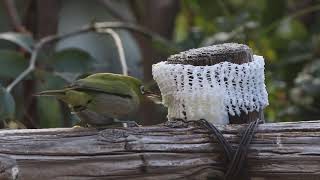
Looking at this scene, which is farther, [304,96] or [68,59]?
[304,96]

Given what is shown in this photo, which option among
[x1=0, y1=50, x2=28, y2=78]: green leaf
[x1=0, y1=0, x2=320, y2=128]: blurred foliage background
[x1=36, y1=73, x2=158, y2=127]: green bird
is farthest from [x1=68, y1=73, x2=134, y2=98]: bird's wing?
[x1=0, y1=0, x2=320, y2=128]: blurred foliage background

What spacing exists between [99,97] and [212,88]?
161 mm

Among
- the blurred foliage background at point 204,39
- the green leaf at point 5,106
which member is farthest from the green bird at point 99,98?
the blurred foliage background at point 204,39

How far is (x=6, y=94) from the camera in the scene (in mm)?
1488

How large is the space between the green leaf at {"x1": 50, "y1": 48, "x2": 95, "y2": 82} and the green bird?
1.00m

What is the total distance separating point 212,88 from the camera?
961mm

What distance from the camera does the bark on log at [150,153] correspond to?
85 centimetres

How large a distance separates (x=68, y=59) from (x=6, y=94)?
540 millimetres

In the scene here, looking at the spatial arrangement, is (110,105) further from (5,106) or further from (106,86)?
(5,106)

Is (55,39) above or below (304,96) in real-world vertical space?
above

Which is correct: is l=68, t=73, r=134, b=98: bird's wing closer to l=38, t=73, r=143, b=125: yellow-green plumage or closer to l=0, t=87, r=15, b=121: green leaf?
l=38, t=73, r=143, b=125: yellow-green plumage

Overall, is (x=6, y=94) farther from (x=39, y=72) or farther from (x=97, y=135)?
(x=97, y=135)

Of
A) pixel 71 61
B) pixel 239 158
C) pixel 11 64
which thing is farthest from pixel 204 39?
pixel 239 158

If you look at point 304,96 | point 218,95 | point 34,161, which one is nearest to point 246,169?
point 218,95
